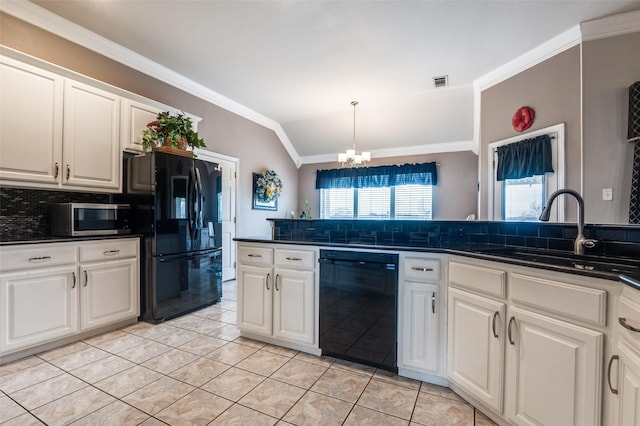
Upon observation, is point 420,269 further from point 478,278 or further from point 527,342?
point 527,342

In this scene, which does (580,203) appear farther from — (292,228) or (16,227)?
(16,227)

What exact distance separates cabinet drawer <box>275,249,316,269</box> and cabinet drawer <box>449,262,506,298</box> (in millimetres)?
995

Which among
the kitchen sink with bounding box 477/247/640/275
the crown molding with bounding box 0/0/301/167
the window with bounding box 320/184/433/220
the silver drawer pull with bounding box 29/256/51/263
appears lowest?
the silver drawer pull with bounding box 29/256/51/263

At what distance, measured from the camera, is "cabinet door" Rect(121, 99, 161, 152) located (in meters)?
3.00

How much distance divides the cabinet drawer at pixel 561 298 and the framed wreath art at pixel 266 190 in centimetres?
449

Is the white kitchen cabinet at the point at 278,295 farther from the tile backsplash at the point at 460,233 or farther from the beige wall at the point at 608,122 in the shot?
the beige wall at the point at 608,122

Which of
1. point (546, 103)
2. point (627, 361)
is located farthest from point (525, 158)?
point (627, 361)

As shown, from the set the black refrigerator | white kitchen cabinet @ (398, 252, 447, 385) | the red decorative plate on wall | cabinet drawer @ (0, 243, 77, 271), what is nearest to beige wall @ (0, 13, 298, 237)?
the black refrigerator

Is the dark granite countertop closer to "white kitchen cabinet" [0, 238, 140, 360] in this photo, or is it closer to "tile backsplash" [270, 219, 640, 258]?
"tile backsplash" [270, 219, 640, 258]

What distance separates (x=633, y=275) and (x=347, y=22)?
9.40 feet

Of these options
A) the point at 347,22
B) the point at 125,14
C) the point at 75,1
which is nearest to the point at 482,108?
the point at 347,22

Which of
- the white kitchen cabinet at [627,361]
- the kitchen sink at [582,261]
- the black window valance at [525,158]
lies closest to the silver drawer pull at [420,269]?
the kitchen sink at [582,261]

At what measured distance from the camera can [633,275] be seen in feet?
3.38

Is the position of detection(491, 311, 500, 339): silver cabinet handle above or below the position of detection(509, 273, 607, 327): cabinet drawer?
below
